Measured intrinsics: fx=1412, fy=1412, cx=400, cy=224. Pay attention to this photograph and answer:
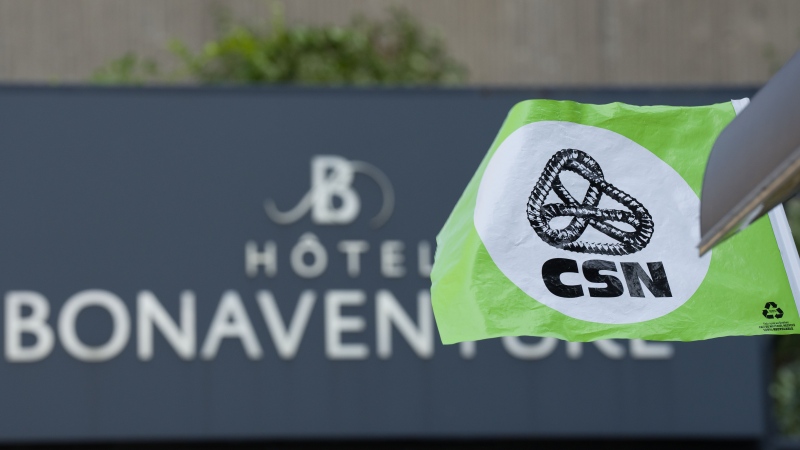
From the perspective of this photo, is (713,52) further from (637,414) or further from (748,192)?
(748,192)

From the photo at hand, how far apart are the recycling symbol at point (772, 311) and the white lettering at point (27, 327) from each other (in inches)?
230

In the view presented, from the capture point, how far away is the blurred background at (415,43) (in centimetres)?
1180

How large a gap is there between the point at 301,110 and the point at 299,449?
2194 mm

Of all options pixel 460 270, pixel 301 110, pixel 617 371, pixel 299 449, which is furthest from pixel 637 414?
pixel 460 270

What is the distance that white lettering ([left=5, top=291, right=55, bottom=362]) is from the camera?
871 centimetres

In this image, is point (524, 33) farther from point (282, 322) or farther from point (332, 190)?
point (282, 322)

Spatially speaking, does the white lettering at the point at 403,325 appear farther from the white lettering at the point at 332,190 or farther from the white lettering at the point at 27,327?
the white lettering at the point at 27,327

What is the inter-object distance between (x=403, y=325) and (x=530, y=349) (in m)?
0.82

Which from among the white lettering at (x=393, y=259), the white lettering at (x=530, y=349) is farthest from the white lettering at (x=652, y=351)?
the white lettering at (x=393, y=259)

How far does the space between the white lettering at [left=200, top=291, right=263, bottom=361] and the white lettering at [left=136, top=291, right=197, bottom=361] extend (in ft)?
0.35

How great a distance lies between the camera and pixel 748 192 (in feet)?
10.0

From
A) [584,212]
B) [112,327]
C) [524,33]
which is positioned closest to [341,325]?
[112,327]

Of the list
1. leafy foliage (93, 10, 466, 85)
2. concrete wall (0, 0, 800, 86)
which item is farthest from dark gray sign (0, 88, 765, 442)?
concrete wall (0, 0, 800, 86)

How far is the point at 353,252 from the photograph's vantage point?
9031 mm
